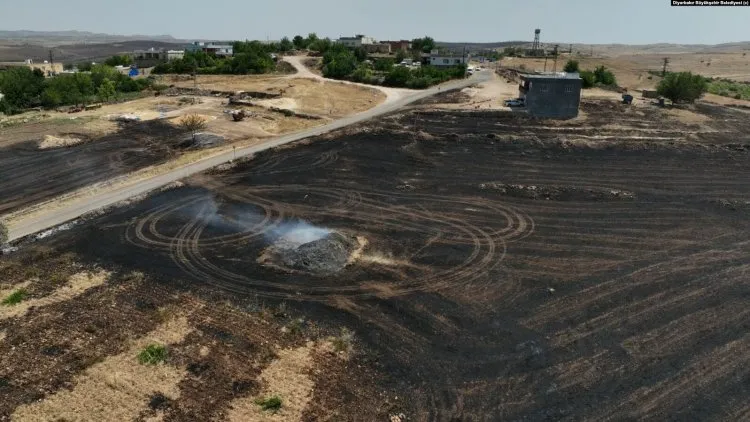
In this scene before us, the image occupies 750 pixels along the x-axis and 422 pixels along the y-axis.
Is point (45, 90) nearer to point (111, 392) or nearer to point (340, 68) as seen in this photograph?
point (340, 68)

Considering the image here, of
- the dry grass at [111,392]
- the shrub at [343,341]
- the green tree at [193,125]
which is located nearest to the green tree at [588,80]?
the green tree at [193,125]

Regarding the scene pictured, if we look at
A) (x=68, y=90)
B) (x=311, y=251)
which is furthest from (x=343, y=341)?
(x=68, y=90)

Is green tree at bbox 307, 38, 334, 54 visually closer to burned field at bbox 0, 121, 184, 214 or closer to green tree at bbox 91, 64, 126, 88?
green tree at bbox 91, 64, 126, 88

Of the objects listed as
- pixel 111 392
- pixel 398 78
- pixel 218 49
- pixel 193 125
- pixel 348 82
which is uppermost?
pixel 218 49

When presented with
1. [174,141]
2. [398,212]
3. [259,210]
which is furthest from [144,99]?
[398,212]

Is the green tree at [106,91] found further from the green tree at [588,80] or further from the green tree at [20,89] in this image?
the green tree at [588,80]

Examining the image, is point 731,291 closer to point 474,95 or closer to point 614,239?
point 614,239

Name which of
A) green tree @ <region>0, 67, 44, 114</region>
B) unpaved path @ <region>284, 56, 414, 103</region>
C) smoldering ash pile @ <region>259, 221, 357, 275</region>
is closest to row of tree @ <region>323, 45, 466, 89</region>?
→ unpaved path @ <region>284, 56, 414, 103</region>
